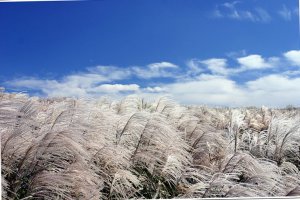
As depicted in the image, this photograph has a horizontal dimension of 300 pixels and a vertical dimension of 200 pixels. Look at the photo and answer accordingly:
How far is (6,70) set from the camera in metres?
3.96

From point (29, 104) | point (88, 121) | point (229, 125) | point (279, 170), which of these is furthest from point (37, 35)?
point (279, 170)

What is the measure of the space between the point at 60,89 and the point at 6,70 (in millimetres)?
437

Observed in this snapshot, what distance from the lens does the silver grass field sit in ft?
9.78

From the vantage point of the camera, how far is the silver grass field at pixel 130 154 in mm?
2982

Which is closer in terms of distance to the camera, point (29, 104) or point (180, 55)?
point (29, 104)

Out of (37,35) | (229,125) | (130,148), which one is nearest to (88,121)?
(130,148)

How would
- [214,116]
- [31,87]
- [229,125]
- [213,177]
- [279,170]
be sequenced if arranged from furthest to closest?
[214,116] → [229,125] → [31,87] → [279,170] → [213,177]

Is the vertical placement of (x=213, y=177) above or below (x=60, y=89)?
below

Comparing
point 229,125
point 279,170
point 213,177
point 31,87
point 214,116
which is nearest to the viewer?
point 213,177

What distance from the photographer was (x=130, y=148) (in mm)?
3559

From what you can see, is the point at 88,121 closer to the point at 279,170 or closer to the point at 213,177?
the point at 213,177

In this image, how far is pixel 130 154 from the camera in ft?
11.5

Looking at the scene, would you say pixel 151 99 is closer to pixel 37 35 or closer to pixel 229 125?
pixel 229 125

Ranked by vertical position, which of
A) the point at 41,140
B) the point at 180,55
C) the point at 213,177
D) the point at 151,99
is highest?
the point at 180,55
